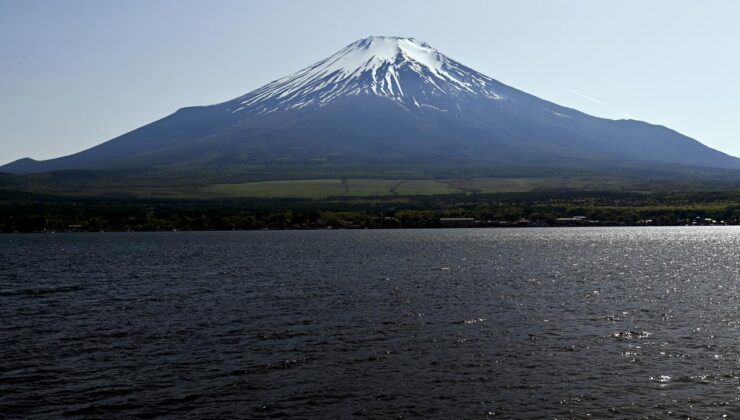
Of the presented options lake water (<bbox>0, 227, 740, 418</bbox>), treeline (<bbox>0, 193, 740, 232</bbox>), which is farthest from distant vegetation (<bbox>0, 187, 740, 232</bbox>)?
Result: lake water (<bbox>0, 227, 740, 418</bbox>)

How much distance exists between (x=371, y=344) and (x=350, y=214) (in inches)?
5220

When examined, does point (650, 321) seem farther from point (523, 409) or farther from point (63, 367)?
point (63, 367)

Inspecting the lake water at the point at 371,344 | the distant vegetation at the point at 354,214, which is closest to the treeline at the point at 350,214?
the distant vegetation at the point at 354,214

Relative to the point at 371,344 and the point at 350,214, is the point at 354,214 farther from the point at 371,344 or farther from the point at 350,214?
the point at 371,344

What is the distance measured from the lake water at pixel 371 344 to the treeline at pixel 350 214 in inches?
3792

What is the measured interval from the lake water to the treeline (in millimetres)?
96319

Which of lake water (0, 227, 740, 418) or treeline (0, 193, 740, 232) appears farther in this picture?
treeline (0, 193, 740, 232)

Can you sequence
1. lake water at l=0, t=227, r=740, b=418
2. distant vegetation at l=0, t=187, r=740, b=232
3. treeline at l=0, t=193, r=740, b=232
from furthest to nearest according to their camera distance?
distant vegetation at l=0, t=187, r=740, b=232 < treeline at l=0, t=193, r=740, b=232 < lake water at l=0, t=227, r=740, b=418

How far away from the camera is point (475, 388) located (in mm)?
23438

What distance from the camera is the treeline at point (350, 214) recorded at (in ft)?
508

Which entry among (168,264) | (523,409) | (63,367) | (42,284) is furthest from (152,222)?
(523,409)

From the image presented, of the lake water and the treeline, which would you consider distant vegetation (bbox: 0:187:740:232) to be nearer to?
the treeline

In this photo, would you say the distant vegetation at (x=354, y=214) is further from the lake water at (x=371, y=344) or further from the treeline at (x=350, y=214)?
the lake water at (x=371, y=344)

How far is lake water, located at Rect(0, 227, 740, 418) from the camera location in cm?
2186
